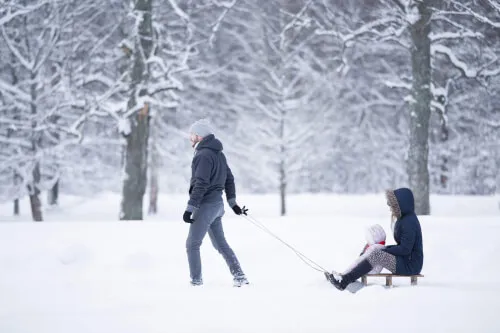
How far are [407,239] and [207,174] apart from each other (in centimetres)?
233

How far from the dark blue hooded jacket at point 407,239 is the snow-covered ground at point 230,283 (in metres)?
0.43

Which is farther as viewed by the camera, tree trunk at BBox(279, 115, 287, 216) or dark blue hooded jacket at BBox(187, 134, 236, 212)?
tree trunk at BBox(279, 115, 287, 216)

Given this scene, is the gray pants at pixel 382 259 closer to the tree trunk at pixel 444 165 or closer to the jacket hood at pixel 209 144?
the jacket hood at pixel 209 144

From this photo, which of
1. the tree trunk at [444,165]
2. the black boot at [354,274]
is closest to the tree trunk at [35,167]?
the black boot at [354,274]

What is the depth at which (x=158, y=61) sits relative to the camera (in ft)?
40.9

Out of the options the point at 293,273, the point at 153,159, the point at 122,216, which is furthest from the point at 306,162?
the point at 293,273

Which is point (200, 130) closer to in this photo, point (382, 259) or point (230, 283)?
point (230, 283)

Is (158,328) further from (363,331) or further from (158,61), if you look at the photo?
(158,61)

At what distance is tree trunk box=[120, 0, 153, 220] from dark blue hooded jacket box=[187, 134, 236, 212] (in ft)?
20.3

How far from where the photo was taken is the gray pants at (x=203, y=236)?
6.68 m

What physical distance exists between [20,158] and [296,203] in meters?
10.8

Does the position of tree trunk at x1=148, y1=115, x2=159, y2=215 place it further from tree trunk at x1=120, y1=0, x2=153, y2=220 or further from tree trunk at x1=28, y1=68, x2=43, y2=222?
tree trunk at x1=120, y1=0, x2=153, y2=220

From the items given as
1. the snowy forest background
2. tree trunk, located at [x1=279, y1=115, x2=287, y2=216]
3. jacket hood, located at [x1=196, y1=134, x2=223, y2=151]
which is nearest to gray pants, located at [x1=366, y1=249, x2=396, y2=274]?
jacket hood, located at [x1=196, y1=134, x2=223, y2=151]

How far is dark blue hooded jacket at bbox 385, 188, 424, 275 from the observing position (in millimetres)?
6492
